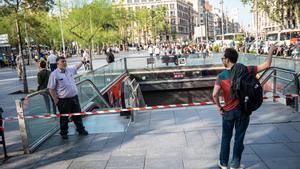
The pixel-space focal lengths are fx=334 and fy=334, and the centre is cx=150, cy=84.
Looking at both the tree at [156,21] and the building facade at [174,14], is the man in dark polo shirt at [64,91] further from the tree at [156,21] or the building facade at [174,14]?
the building facade at [174,14]

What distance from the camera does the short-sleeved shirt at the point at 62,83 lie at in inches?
266

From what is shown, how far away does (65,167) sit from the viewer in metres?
5.52

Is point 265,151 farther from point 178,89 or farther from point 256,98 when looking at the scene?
point 178,89

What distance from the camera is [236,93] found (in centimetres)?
444

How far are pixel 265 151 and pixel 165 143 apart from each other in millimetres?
1808

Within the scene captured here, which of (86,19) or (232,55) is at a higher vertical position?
(86,19)

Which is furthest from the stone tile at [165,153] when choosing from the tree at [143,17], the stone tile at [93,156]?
the tree at [143,17]

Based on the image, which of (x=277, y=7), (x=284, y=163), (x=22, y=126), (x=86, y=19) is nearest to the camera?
(x=284, y=163)

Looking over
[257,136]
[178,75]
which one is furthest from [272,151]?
[178,75]

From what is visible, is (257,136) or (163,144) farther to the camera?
(257,136)

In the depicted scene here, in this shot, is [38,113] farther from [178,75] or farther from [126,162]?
[178,75]

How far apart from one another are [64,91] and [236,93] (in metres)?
3.83

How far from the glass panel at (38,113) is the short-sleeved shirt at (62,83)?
14.9 inches

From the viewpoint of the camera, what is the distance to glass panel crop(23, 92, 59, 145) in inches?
254
